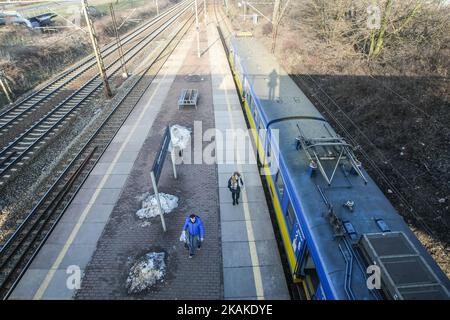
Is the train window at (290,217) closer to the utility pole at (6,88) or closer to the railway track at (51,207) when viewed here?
the railway track at (51,207)

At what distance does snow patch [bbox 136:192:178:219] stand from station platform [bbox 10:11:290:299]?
0.71 feet

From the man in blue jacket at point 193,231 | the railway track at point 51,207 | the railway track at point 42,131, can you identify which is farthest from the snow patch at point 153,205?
the railway track at point 42,131

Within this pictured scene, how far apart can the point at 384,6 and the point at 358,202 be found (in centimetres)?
1725

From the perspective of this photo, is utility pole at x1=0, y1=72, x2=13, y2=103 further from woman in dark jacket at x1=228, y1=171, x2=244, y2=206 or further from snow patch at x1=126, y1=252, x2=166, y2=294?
woman in dark jacket at x1=228, y1=171, x2=244, y2=206

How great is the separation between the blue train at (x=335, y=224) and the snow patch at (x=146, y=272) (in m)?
4.07

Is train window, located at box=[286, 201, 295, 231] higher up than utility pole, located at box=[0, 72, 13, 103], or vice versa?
utility pole, located at box=[0, 72, 13, 103]

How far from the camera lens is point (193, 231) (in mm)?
8820

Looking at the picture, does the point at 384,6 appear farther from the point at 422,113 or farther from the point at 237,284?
the point at 237,284

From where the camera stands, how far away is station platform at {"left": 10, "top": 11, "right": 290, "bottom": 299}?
27.7 feet

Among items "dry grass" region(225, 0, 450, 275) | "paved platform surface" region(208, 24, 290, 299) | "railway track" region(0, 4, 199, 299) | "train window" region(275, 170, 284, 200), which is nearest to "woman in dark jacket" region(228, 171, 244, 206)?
"paved platform surface" region(208, 24, 290, 299)

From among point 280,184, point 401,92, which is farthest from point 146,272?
point 401,92

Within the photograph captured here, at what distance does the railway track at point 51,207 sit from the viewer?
29.3 ft

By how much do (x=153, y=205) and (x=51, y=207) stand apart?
13.3 ft

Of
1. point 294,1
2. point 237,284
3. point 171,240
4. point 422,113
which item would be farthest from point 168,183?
point 294,1
